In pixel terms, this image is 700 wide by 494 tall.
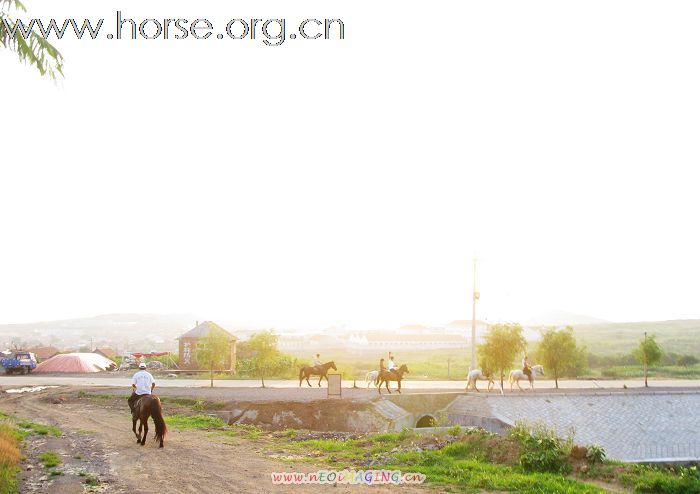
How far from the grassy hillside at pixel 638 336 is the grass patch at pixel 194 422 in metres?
103

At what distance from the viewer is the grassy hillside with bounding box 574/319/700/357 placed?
129500 millimetres

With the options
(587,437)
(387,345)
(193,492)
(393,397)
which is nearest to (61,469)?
(193,492)

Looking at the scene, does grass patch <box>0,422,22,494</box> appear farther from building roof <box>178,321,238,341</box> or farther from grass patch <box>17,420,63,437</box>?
building roof <box>178,321,238,341</box>

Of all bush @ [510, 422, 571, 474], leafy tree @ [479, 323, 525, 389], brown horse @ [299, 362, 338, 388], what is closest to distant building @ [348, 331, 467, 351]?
leafy tree @ [479, 323, 525, 389]

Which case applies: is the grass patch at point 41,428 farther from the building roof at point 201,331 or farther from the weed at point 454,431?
the building roof at point 201,331

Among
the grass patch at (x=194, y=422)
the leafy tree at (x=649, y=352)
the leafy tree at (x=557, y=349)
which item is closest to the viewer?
the grass patch at (x=194, y=422)

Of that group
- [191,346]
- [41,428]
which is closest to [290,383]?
[41,428]

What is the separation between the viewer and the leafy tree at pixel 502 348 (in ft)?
121

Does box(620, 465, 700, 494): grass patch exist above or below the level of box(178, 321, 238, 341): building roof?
below

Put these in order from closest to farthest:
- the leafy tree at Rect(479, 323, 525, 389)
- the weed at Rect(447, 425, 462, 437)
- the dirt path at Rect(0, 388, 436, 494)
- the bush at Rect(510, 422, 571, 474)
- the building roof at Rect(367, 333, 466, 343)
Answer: the dirt path at Rect(0, 388, 436, 494) → the bush at Rect(510, 422, 571, 474) → the weed at Rect(447, 425, 462, 437) → the leafy tree at Rect(479, 323, 525, 389) → the building roof at Rect(367, 333, 466, 343)

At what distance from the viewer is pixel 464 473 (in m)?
15.3

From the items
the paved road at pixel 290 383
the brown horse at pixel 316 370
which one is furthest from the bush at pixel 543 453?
the brown horse at pixel 316 370

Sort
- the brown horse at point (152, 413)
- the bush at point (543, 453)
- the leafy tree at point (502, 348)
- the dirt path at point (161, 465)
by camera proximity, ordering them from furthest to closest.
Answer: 1. the leafy tree at point (502, 348)
2. the brown horse at point (152, 413)
3. the bush at point (543, 453)
4. the dirt path at point (161, 465)

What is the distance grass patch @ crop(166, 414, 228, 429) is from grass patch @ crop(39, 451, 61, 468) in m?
7.00
